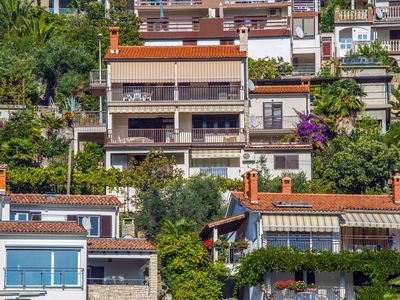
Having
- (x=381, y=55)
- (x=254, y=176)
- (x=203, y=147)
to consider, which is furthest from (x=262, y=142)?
(x=254, y=176)

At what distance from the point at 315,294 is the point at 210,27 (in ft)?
132

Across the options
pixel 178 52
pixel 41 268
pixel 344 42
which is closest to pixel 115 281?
pixel 41 268

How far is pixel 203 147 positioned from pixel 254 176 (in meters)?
18.2

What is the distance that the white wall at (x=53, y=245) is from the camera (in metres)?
65.8

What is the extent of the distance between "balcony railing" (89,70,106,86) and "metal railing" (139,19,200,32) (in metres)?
10.3

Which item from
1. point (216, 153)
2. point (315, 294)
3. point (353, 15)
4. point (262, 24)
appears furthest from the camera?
point (353, 15)

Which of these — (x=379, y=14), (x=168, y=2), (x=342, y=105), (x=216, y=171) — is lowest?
(x=216, y=171)

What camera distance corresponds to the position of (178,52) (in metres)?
95.0

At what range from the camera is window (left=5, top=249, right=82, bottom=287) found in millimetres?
65562

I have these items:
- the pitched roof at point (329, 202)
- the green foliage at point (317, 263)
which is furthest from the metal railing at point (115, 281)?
the pitched roof at point (329, 202)

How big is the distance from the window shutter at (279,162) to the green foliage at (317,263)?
21.1m

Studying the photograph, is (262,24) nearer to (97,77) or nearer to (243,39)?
(243,39)

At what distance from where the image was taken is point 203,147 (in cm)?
9100

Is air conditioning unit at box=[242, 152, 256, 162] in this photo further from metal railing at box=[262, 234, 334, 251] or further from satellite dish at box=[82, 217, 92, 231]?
metal railing at box=[262, 234, 334, 251]
